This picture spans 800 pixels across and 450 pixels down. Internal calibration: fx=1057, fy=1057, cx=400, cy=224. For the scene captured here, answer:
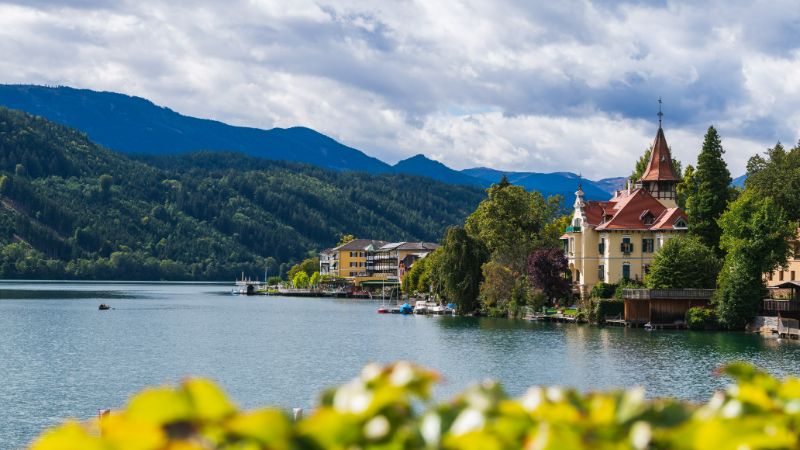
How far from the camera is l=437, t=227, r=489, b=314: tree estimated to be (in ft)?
360

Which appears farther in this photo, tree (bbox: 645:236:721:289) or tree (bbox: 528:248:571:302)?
tree (bbox: 528:248:571:302)

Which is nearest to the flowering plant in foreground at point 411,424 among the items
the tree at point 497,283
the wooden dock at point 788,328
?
the wooden dock at point 788,328

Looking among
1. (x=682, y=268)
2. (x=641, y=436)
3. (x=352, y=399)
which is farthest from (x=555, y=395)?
(x=682, y=268)

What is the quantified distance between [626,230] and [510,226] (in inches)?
527

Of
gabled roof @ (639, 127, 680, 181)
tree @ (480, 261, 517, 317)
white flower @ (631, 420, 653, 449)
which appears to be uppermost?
gabled roof @ (639, 127, 680, 181)

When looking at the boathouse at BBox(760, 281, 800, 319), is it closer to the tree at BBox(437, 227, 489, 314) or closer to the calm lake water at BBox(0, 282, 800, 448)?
the calm lake water at BBox(0, 282, 800, 448)

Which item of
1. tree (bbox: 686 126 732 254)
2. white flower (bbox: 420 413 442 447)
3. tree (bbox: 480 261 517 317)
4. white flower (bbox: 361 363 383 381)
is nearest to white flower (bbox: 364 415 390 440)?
white flower (bbox: 420 413 442 447)

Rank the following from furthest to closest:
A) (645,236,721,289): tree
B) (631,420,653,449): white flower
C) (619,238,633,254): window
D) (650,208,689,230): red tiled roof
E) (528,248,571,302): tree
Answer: (528,248,571,302): tree, (619,238,633,254): window, (650,208,689,230): red tiled roof, (645,236,721,289): tree, (631,420,653,449): white flower

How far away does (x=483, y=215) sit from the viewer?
358 ft

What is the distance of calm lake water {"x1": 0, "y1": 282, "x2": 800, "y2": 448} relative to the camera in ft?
152

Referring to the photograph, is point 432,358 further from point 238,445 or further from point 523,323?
point 238,445

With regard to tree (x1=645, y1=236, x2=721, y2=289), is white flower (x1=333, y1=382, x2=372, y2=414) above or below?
below

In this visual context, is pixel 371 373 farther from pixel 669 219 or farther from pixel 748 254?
pixel 669 219

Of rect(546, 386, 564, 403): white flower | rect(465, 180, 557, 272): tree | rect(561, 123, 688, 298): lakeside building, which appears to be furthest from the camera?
rect(465, 180, 557, 272): tree
